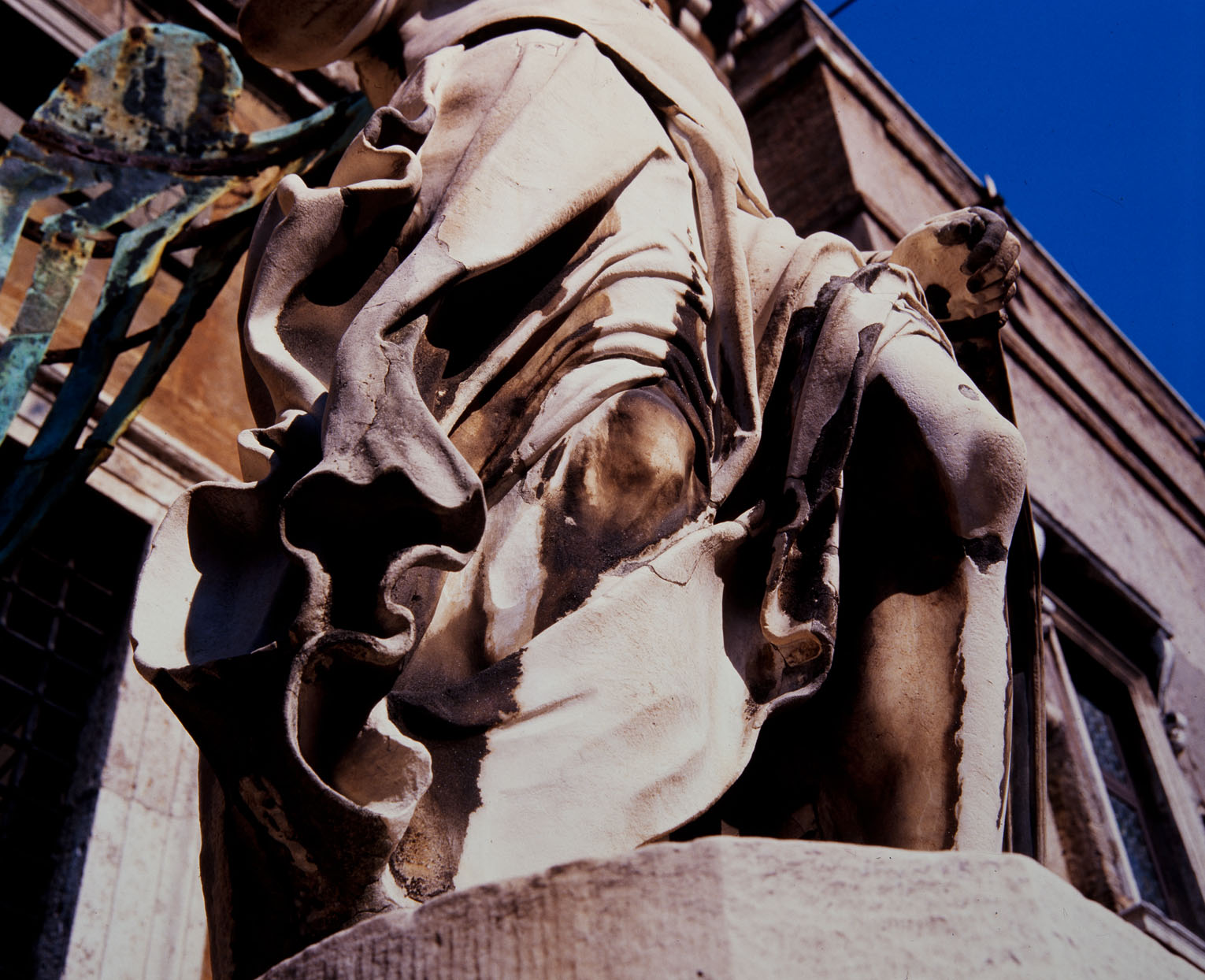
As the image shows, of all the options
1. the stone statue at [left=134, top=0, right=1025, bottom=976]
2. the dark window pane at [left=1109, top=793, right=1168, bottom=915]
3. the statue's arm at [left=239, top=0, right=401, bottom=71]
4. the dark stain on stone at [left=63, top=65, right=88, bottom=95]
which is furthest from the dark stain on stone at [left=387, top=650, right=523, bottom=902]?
the dark window pane at [left=1109, top=793, right=1168, bottom=915]

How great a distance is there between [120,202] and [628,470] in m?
2.41

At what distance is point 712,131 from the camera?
2535 mm

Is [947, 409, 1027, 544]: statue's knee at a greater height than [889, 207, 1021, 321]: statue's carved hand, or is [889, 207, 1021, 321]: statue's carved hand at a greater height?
[889, 207, 1021, 321]: statue's carved hand

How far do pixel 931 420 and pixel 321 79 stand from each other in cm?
435

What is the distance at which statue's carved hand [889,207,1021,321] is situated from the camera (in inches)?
102

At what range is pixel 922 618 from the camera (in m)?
2.09

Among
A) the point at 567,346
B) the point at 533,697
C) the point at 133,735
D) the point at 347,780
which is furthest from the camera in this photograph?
the point at 133,735

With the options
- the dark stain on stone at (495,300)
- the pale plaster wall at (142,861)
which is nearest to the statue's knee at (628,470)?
the dark stain on stone at (495,300)

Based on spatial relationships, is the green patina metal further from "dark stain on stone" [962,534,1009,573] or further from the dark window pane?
the dark window pane

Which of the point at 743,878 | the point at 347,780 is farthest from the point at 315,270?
the point at 743,878

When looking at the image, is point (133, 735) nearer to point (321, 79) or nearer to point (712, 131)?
point (712, 131)

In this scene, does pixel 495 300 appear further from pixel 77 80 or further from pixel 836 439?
pixel 77 80

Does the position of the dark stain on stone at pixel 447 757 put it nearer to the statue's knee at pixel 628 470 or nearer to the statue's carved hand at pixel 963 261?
the statue's knee at pixel 628 470

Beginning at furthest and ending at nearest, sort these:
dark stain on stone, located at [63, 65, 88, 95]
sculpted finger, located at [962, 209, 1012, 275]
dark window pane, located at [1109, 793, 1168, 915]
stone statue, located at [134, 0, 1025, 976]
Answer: dark window pane, located at [1109, 793, 1168, 915] < dark stain on stone, located at [63, 65, 88, 95] < sculpted finger, located at [962, 209, 1012, 275] < stone statue, located at [134, 0, 1025, 976]
